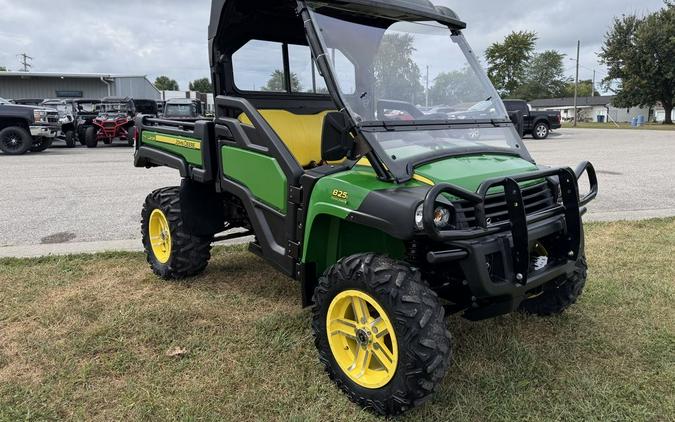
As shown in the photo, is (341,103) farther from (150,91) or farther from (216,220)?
(150,91)

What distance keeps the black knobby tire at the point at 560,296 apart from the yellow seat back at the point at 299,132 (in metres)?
1.85

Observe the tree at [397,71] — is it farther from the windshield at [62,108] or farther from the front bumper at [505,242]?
the windshield at [62,108]

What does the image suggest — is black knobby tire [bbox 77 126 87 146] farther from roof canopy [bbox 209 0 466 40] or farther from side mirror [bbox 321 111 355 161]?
side mirror [bbox 321 111 355 161]

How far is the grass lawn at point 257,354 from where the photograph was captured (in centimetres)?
275

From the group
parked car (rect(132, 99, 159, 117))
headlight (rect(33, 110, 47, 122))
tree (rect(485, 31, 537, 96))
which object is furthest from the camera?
tree (rect(485, 31, 537, 96))

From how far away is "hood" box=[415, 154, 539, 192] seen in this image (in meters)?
2.75

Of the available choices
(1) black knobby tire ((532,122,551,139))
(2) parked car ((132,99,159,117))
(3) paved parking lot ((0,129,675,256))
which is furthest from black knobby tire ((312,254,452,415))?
(1) black knobby tire ((532,122,551,139))

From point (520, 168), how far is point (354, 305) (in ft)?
4.11

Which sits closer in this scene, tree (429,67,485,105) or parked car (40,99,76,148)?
tree (429,67,485,105)

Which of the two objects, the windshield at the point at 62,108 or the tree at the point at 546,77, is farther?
the tree at the point at 546,77

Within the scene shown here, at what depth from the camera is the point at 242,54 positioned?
13.6 ft

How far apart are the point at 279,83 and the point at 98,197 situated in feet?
17.9

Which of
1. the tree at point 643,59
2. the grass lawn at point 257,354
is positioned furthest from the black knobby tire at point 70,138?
the tree at point 643,59

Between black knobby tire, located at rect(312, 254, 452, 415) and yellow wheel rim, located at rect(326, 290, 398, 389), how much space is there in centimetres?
6
